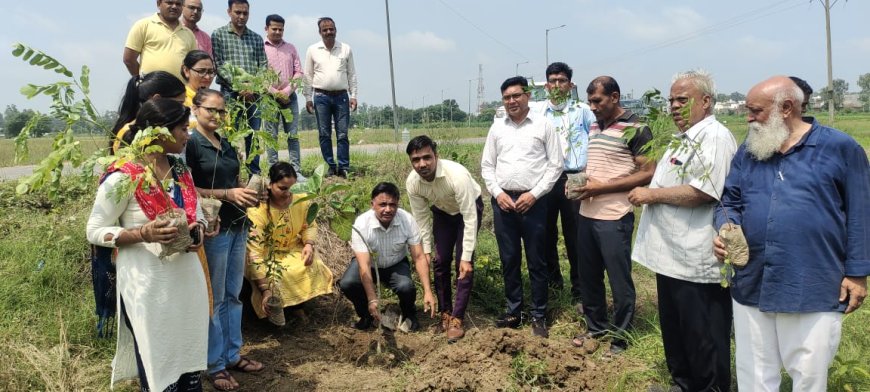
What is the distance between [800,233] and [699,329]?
87 cm

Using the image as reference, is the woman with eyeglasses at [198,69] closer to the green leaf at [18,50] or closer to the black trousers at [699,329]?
the green leaf at [18,50]

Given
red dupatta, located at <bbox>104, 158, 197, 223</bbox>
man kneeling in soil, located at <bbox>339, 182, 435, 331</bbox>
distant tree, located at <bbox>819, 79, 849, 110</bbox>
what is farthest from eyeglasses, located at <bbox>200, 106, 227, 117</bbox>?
distant tree, located at <bbox>819, 79, 849, 110</bbox>

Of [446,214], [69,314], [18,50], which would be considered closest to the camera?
[18,50]

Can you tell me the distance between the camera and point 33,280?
13.7ft

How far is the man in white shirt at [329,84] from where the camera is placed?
253 inches

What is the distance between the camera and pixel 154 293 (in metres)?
2.57

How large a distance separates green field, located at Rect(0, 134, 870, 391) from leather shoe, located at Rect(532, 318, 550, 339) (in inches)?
5.4

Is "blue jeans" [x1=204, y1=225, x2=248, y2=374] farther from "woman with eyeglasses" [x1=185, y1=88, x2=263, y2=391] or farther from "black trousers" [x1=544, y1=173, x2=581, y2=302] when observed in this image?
"black trousers" [x1=544, y1=173, x2=581, y2=302]

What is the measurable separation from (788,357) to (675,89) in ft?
4.64

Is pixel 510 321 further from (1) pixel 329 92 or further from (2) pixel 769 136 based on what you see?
(1) pixel 329 92

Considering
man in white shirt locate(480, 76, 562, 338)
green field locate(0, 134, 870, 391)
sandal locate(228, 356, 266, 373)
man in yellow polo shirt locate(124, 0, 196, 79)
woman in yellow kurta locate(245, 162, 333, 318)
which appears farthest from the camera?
man in yellow polo shirt locate(124, 0, 196, 79)

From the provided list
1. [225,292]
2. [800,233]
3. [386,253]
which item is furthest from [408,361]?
[800,233]

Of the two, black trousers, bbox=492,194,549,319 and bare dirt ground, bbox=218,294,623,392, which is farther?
black trousers, bbox=492,194,549,319

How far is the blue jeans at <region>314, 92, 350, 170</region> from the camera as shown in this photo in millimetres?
6441
